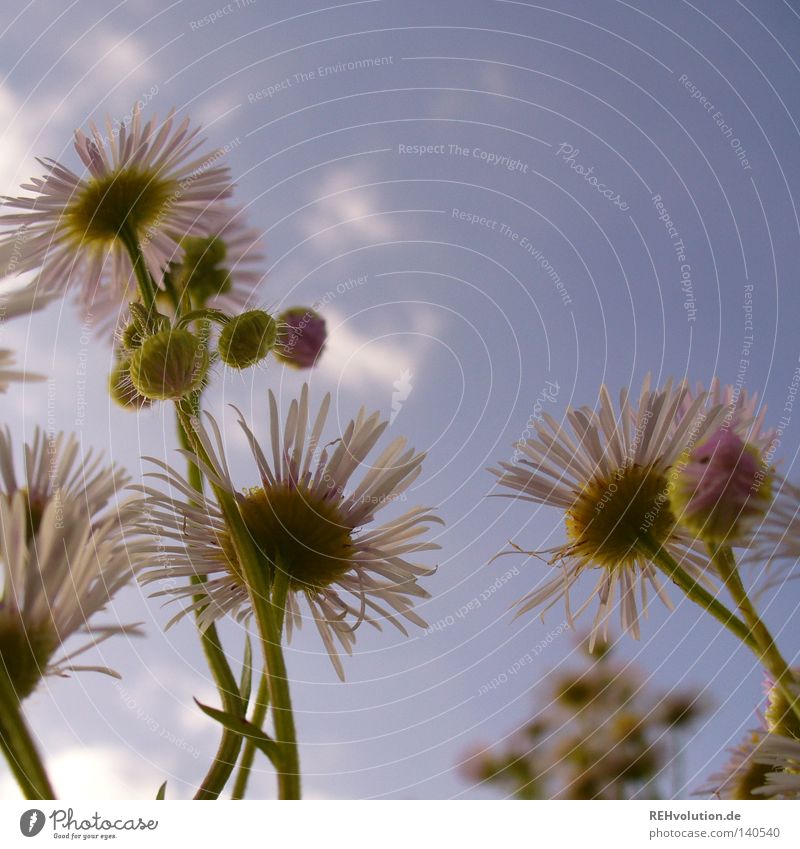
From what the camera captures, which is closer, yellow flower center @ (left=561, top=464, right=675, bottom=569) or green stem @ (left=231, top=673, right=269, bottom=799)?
green stem @ (left=231, top=673, right=269, bottom=799)

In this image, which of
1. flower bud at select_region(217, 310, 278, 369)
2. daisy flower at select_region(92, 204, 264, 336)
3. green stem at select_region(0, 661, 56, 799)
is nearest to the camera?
green stem at select_region(0, 661, 56, 799)

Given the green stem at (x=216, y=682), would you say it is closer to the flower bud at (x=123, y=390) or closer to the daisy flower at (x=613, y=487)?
the flower bud at (x=123, y=390)

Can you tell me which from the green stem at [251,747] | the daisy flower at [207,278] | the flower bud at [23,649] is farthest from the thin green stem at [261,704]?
the daisy flower at [207,278]

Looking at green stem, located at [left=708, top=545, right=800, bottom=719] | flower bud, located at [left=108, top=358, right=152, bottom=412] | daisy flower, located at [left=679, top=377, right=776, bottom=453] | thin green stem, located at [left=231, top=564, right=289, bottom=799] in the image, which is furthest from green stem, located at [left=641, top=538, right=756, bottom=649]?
flower bud, located at [left=108, top=358, right=152, bottom=412]

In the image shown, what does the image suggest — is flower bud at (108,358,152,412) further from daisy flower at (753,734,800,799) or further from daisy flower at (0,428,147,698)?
daisy flower at (753,734,800,799)

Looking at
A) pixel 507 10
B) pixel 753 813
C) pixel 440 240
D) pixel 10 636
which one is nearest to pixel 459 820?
pixel 753 813

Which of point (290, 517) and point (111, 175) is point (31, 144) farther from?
point (290, 517)
